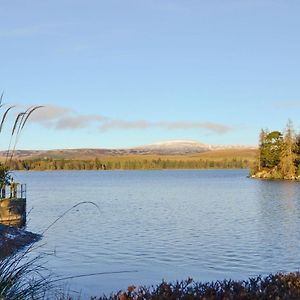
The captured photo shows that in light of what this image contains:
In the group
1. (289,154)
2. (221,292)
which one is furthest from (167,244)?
(289,154)

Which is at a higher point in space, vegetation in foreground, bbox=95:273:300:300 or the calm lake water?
vegetation in foreground, bbox=95:273:300:300

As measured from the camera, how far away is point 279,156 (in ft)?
372

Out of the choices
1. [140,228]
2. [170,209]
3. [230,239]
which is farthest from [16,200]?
[170,209]

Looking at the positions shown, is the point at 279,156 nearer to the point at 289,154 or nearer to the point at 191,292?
the point at 289,154

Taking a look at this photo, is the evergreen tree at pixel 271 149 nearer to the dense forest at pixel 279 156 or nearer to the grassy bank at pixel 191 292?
the dense forest at pixel 279 156

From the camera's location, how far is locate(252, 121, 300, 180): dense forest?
108 metres

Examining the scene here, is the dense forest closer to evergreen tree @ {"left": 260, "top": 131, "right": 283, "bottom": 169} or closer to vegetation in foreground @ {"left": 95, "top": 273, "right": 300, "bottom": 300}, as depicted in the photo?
evergreen tree @ {"left": 260, "top": 131, "right": 283, "bottom": 169}

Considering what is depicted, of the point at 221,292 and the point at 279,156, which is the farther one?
the point at 279,156

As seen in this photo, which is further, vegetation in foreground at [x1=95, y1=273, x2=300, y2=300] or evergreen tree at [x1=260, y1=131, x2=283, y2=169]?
evergreen tree at [x1=260, y1=131, x2=283, y2=169]

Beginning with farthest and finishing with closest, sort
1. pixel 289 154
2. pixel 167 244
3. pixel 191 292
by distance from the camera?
pixel 289 154, pixel 167 244, pixel 191 292

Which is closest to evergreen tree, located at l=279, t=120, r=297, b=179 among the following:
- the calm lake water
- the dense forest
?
the dense forest

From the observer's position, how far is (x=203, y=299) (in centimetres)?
546

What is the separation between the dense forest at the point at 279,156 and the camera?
108250 mm

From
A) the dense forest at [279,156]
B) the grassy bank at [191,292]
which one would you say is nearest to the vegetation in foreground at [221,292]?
the grassy bank at [191,292]
